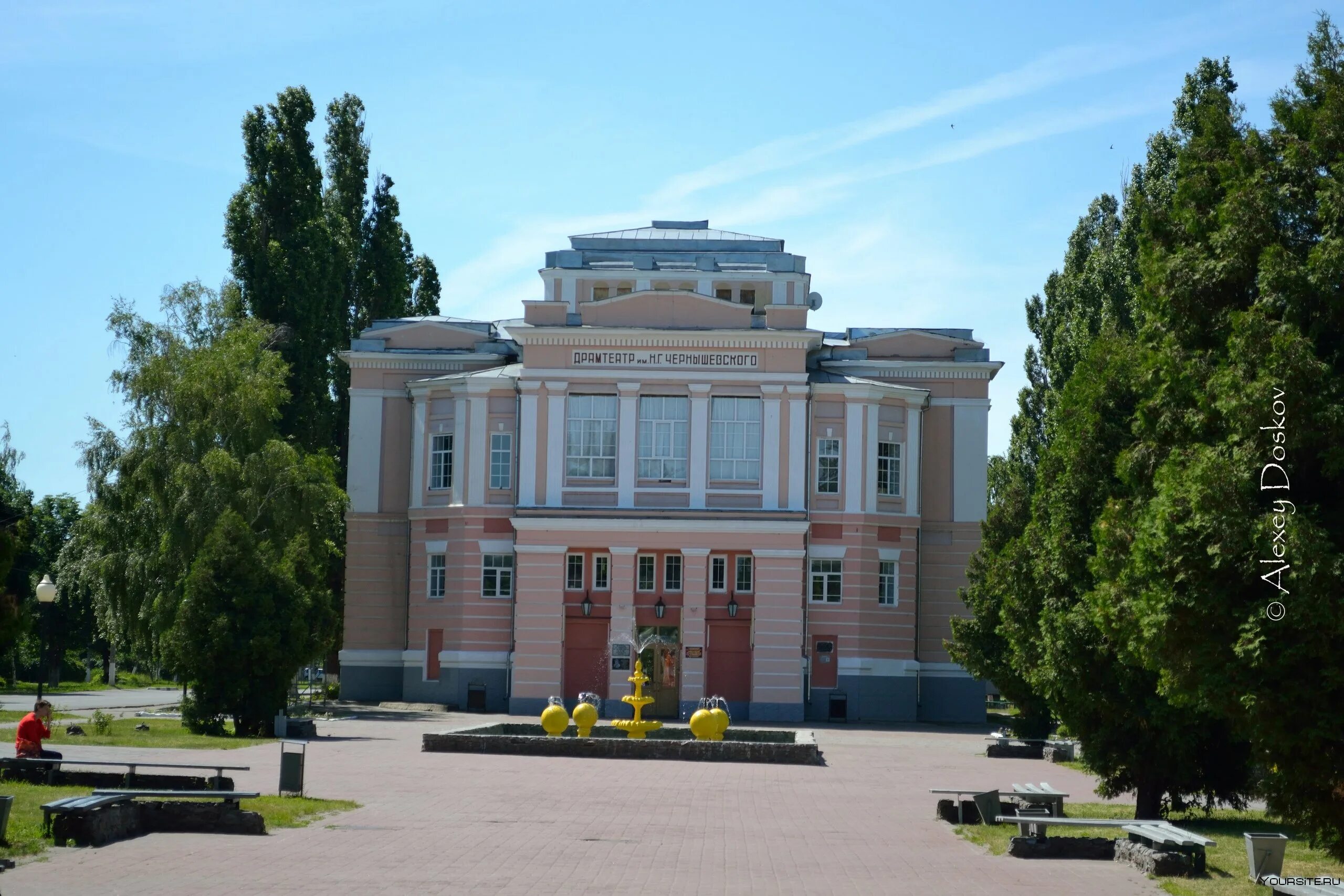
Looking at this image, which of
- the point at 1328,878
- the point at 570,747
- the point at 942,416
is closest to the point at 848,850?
the point at 1328,878

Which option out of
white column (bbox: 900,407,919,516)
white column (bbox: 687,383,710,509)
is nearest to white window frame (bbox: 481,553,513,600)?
white column (bbox: 687,383,710,509)

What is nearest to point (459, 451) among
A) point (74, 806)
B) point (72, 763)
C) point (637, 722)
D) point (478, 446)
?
point (478, 446)

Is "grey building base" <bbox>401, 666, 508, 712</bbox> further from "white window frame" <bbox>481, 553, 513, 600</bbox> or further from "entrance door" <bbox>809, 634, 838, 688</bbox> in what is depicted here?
"entrance door" <bbox>809, 634, 838, 688</bbox>

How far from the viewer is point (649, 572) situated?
160 ft

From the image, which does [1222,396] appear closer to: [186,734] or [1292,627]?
[1292,627]

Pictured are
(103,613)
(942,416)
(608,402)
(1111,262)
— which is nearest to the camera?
(1111,262)

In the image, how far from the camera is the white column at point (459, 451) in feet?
166

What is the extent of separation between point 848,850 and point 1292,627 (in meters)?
5.57

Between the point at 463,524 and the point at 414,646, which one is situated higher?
the point at 463,524

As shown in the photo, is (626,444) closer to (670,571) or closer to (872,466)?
(670,571)

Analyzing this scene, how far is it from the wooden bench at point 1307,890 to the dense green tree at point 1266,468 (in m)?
1.94

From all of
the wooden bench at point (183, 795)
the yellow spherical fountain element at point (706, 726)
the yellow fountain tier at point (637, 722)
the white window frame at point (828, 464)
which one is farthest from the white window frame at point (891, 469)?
the wooden bench at point (183, 795)

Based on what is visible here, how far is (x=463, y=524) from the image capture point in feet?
165

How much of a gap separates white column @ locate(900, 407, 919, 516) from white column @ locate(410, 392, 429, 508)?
1584 cm
